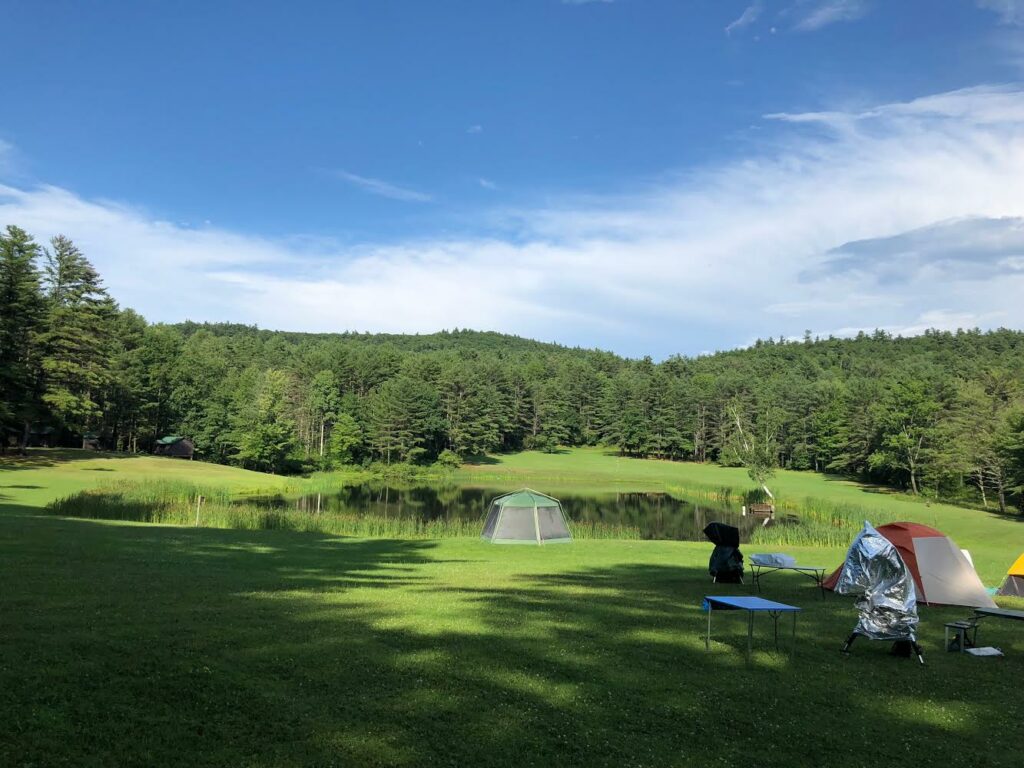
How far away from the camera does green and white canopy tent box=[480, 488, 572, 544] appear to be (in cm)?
2420

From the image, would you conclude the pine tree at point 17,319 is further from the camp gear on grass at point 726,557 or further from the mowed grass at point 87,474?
the camp gear on grass at point 726,557

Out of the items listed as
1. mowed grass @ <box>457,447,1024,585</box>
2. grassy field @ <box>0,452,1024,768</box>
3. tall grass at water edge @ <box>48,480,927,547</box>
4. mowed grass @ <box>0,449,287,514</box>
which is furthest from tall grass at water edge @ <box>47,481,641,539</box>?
mowed grass @ <box>457,447,1024,585</box>

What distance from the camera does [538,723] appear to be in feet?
Result: 21.4

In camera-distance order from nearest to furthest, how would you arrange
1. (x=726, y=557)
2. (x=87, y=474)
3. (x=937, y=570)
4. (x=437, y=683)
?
(x=437, y=683) → (x=937, y=570) → (x=726, y=557) → (x=87, y=474)

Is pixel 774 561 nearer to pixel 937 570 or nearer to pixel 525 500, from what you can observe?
pixel 937 570

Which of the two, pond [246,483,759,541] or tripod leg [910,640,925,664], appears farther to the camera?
pond [246,483,759,541]

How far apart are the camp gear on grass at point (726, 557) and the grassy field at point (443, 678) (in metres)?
1.00

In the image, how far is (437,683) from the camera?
7.29m

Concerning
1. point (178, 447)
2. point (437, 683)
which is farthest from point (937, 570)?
point (178, 447)

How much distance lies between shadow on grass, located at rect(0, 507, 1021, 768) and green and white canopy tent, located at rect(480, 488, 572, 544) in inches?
455

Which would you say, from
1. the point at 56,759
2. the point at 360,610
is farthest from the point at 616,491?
the point at 56,759

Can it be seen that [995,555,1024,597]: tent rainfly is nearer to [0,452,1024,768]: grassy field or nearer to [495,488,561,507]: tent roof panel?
[0,452,1024,768]: grassy field

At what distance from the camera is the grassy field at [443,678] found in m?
5.92

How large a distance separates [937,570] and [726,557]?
421 cm
